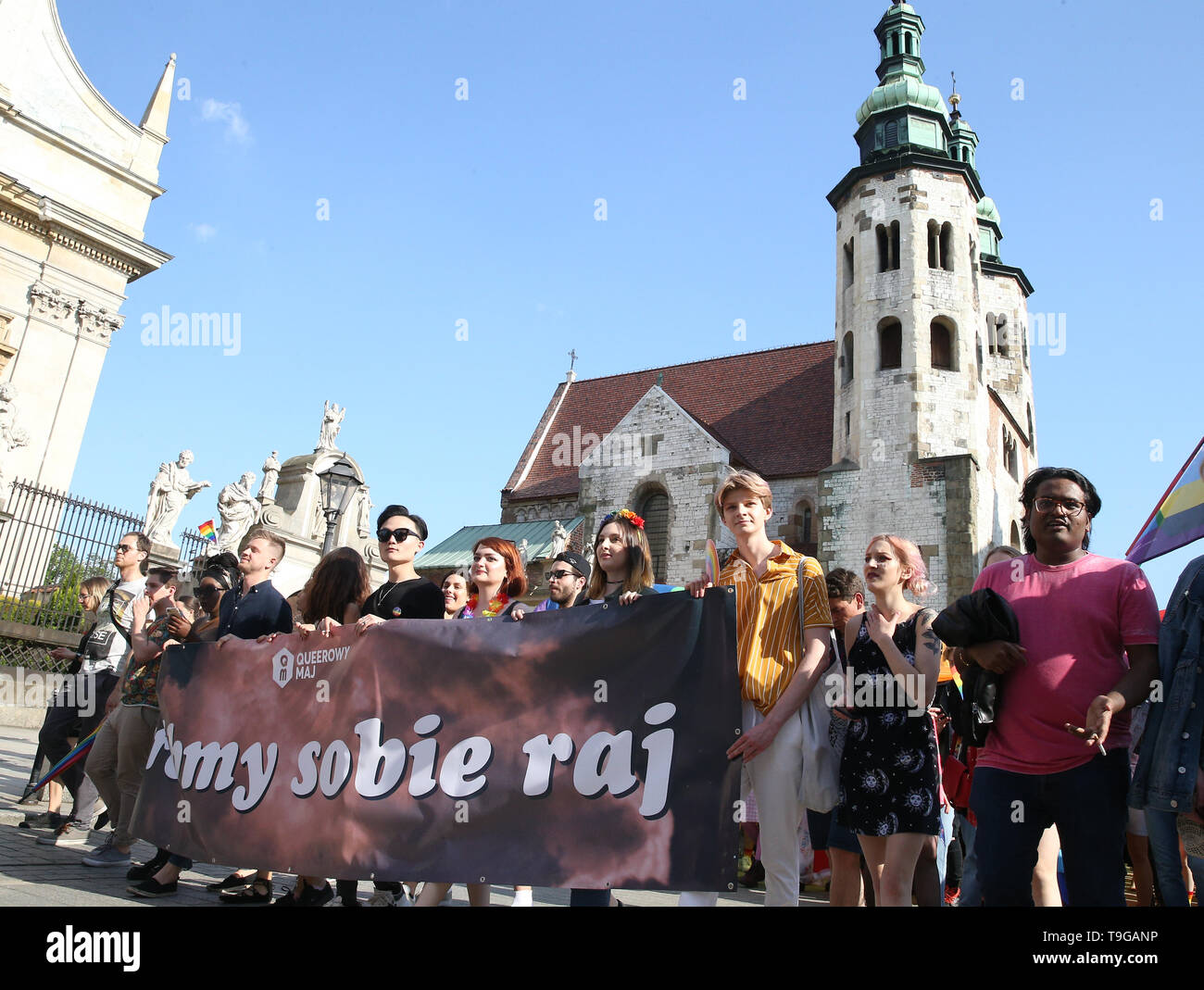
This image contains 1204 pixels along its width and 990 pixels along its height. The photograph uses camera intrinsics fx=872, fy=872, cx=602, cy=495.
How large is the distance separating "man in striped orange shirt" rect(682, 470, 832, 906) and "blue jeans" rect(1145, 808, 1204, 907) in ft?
4.37

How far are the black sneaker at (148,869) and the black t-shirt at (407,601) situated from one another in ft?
6.17

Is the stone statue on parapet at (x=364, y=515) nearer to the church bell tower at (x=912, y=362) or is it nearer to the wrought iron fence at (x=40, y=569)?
the wrought iron fence at (x=40, y=569)

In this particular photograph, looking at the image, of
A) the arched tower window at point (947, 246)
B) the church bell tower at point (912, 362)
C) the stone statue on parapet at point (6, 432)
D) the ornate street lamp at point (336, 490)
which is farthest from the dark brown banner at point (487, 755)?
the arched tower window at point (947, 246)

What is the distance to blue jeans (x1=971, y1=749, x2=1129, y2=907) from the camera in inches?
119

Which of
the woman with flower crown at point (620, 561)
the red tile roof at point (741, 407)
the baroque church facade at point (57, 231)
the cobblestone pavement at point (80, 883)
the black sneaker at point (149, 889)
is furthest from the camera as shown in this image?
the red tile roof at point (741, 407)

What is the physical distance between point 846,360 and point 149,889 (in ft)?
92.9

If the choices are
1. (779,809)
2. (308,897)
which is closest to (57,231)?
(308,897)

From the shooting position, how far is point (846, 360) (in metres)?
30.0

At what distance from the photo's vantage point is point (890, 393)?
1099 inches

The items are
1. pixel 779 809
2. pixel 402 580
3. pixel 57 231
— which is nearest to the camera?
pixel 779 809

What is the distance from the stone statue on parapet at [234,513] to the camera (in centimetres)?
1727

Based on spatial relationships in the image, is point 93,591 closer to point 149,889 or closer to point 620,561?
point 149,889

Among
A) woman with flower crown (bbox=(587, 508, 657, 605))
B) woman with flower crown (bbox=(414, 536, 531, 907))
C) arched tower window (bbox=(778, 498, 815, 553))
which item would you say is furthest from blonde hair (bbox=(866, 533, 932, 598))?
arched tower window (bbox=(778, 498, 815, 553))

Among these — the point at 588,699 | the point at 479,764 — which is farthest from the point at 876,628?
the point at 479,764
